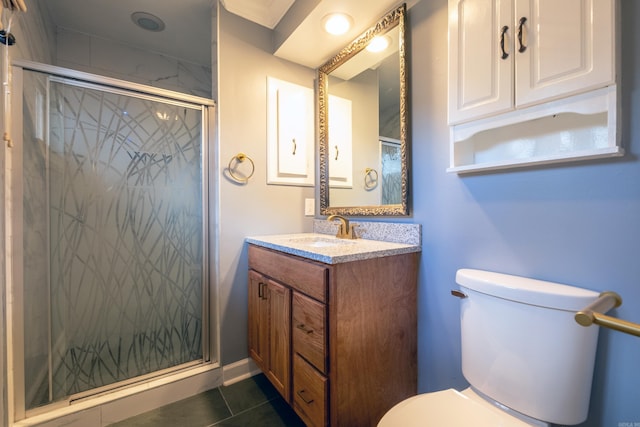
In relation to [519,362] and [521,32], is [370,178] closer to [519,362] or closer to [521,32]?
[521,32]

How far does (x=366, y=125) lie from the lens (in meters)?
1.59

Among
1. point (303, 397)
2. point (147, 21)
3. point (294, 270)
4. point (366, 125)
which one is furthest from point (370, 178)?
point (147, 21)

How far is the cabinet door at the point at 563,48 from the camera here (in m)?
0.74

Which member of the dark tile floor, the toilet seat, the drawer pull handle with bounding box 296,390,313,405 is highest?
the toilet seat

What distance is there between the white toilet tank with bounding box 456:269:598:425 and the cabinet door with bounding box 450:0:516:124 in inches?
24.3

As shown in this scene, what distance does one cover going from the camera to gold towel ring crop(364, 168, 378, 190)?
60.2 inches

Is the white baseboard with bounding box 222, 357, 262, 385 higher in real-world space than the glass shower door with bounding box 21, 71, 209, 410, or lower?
lower

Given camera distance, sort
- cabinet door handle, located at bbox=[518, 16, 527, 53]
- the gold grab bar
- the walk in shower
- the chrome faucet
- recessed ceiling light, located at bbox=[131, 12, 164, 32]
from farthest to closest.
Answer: recessed ceiling light, located at bbox=[131, 12, 164, 32]
the chrome faucet
the walk in shower
cabinet door handle, located at bbox=[518, 16, 527, 53]
the gold grab bar

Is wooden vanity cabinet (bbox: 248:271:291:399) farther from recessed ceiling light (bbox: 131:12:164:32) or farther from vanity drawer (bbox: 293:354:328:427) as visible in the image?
recessed ceiling light (bbox: 131:12:164:32)

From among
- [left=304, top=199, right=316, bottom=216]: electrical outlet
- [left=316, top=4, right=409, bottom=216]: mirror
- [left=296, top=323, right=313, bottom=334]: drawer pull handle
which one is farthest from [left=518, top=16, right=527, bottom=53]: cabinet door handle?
[left=304, top=199, right=316, bottom=216]: electrical outlet

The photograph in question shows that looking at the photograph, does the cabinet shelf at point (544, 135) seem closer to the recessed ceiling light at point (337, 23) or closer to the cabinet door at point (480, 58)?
the cabinet door at point (480, 58)

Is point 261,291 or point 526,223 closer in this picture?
point 526,223

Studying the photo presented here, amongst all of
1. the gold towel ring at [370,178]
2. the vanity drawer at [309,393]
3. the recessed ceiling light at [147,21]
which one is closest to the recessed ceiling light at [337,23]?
the gold towel ring at [370,178]

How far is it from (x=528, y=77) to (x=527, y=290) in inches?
26.9
